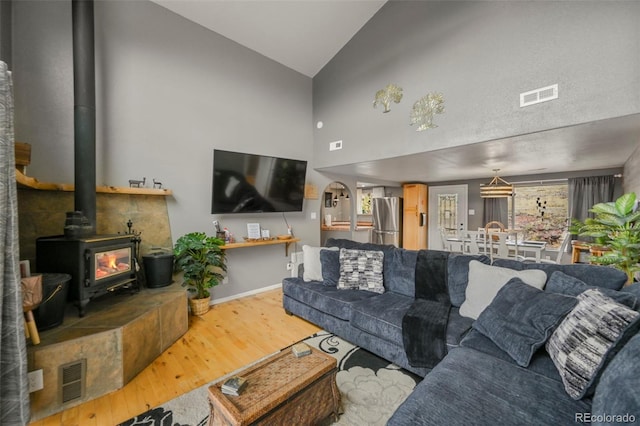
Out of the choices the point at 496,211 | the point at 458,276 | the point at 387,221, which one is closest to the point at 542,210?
the point at 496,211


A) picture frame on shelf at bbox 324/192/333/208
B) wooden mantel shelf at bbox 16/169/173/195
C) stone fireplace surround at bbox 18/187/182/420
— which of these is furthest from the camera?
picture frame on shelf at bbox 324/192/333/208

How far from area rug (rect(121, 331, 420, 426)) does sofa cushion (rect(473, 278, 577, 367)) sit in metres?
0.74

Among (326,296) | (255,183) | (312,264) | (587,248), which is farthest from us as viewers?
(255,183)

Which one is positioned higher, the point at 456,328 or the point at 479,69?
the point at 479,69

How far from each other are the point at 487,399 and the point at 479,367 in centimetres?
26

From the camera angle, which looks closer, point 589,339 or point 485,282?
point 589,339

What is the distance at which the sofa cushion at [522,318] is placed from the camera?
1.44m

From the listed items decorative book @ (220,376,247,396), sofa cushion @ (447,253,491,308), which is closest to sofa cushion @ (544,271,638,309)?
sofa cushion @ (447,253,491,308)

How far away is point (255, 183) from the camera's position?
385 centimetres

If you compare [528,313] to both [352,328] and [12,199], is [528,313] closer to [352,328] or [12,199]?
[352,328]

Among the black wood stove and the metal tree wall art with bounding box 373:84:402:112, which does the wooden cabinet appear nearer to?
the metal tree wall art with bounding box 373:84:402:112

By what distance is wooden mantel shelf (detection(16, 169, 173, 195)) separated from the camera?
6.51 feet

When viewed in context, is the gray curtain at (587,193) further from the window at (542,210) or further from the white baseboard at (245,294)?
the white baseboard at (245,294)

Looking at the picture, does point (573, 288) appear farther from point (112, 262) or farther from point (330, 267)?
point (112, 262)
